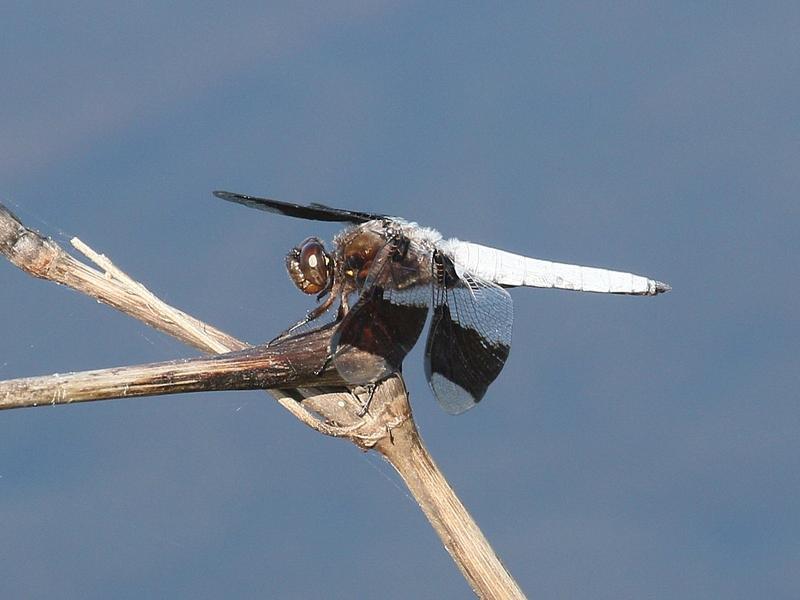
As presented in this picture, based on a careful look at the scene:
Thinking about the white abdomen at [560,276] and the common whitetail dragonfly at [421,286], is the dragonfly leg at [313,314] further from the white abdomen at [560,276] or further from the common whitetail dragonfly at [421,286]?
the white abdomen at [560,276]

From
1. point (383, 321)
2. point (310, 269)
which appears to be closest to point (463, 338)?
point (383, 321)

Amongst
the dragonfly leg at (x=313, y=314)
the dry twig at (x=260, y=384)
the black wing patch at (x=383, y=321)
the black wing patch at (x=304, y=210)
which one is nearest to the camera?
the dry twig at (x=260, y=384)

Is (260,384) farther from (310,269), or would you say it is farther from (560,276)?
(560,276)

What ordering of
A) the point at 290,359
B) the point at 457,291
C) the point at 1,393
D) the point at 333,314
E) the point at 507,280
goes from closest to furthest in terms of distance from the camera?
1. the point at 1,393
2. the point at 290,359
3. the point at 333,314
4. the point at 457,291
5. the point at 507,280

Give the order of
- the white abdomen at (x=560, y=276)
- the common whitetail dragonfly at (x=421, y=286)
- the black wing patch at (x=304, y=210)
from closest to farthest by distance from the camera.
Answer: the common whitetail dragonfly at (x=421, y=286)
the black wing patch at (x=304, y=210)
the white abdomen at (x=560, y=276)

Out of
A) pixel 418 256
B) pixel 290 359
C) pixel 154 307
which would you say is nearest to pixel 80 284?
pixel 154 307

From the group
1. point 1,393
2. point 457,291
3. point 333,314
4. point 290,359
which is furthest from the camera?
point 457,291

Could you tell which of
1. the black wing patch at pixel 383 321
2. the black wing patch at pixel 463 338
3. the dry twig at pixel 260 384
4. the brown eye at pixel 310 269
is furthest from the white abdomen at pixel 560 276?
the dry twig at pixel 260 384

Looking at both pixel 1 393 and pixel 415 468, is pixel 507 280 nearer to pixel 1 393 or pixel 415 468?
pixel 415 468
